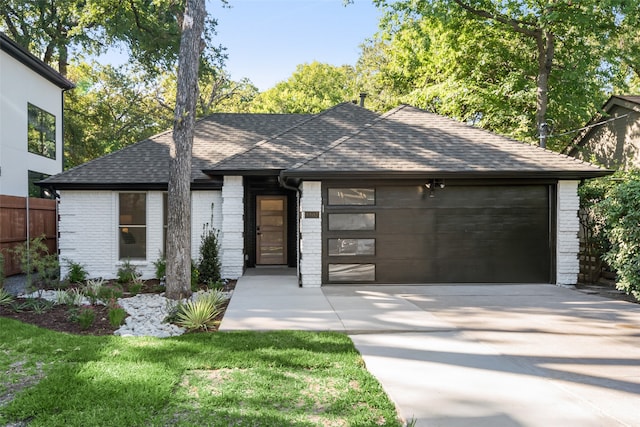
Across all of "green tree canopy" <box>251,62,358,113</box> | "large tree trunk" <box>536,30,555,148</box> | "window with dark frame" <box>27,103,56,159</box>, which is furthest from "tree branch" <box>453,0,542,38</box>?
"green tree canopy" <box>251,62,358,113</box>

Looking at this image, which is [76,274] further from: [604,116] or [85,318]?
[604,116]

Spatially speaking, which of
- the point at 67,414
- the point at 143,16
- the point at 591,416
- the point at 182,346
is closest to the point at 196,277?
the point at 182,346

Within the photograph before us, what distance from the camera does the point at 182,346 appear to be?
5395mm

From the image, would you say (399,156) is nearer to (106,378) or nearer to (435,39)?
(106,378)

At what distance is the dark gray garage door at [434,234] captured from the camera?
1027cm

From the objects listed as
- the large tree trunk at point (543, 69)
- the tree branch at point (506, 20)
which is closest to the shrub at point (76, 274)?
the tree branch at point (506, 20)

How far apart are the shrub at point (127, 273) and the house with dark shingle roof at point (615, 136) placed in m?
17.3

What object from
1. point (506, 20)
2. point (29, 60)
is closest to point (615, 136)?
point (506, 20)

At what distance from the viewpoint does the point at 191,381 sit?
14.0ft

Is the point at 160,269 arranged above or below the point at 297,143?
below

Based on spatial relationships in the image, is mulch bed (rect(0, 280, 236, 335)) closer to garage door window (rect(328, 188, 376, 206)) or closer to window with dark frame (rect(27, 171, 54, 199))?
garage door window (rect(328, 188, 376, 206))

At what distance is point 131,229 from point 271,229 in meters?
4.01

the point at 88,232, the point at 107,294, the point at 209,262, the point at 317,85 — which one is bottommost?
the point at 107,294

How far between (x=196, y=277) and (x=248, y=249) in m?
3.30
